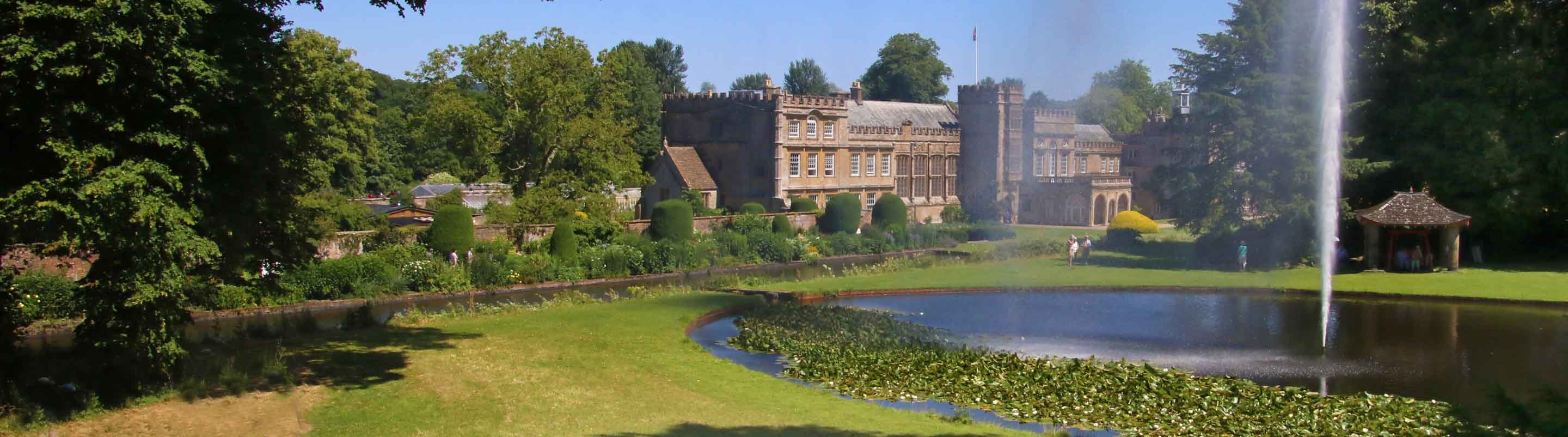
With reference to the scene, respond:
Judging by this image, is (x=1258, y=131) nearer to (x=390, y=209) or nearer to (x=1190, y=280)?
(x=1190, y=280)

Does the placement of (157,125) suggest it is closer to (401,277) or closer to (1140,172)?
(401,277)

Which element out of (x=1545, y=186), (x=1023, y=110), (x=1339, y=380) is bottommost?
(x=1339, y=380)

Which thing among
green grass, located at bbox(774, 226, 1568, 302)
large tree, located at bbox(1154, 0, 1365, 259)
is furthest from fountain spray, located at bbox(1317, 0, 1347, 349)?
large tree, located at bbox(1154, 0, 1365, 259)

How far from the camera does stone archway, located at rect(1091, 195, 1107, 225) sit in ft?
208

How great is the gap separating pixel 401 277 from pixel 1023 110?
44.1m

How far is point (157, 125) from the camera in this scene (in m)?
14.4

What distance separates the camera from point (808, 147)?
62406 millimetres

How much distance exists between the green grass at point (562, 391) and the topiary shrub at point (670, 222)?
20.4 meters

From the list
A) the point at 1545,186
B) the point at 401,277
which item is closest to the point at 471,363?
the point at 401,277

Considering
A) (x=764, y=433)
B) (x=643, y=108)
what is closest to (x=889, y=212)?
(x=643, y=108)

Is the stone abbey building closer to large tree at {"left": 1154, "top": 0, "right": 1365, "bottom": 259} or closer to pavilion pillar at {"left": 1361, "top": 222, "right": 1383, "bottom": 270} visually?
large tree at {"left": 1154, "top": 0, "right": 1365, "bottom": 259}

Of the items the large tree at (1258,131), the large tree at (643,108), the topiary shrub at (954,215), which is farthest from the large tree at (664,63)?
the large tree at (1258,131)

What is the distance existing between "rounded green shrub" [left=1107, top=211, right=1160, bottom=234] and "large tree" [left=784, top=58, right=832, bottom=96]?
194 feet

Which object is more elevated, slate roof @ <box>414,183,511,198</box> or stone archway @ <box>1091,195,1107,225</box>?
slate roof @ <box>414,183,511,198</box>
